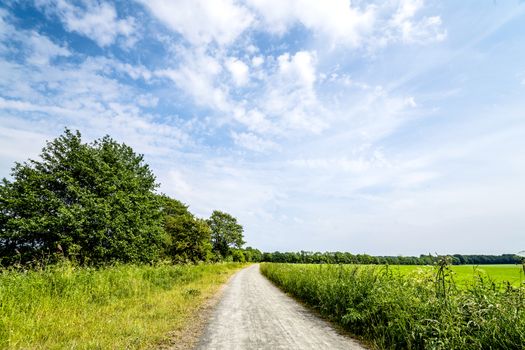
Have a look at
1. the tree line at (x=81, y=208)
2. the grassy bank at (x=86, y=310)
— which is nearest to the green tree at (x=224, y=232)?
the tree line at (x=81, y=208)

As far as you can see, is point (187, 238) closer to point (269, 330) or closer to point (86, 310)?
point (86, 310)

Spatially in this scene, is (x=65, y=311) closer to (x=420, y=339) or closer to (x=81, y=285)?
(x=81, y=285)

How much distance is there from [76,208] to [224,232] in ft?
182

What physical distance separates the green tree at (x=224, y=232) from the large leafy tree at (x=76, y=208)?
4619 centimetres

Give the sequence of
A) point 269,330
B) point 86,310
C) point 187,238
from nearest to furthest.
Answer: point 269,330 < point 86,310 < point 187,238

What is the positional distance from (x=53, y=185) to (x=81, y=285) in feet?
60.3

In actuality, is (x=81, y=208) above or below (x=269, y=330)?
above

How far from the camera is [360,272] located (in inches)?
399

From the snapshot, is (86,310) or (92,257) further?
(92,257)

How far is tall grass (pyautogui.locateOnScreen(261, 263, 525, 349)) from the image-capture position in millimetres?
4371

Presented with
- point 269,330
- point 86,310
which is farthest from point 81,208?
point 269,330

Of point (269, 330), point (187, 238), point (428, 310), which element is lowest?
point (269, 330)

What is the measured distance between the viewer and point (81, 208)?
920 inches

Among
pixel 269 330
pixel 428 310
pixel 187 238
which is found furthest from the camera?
pixel 187 238
